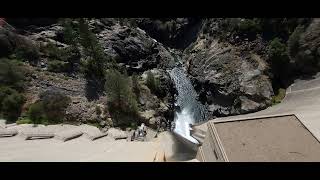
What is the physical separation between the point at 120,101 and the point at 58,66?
32.9ft

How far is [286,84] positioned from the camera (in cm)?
4159

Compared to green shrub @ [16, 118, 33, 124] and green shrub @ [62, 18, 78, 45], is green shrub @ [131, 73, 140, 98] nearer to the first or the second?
green shrub @ [62, 18, 78, 45]

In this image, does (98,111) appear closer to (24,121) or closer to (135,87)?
(135,87)

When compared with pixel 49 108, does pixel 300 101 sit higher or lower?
higher

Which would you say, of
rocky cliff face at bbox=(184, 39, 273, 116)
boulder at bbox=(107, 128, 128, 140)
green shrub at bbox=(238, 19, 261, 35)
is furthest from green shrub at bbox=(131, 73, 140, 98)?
green shrub at bbox=(238, 19, 261, 35)

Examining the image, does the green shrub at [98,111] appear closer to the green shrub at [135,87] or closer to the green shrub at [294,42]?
the green shrub at [135,87]

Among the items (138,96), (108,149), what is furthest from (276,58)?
(108,149)

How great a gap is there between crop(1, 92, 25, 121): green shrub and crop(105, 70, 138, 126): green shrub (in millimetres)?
9444

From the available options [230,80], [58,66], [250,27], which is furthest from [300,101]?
[58,66]

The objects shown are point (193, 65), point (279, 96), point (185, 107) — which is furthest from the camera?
point (193, 65)

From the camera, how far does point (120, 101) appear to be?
3709 cm
